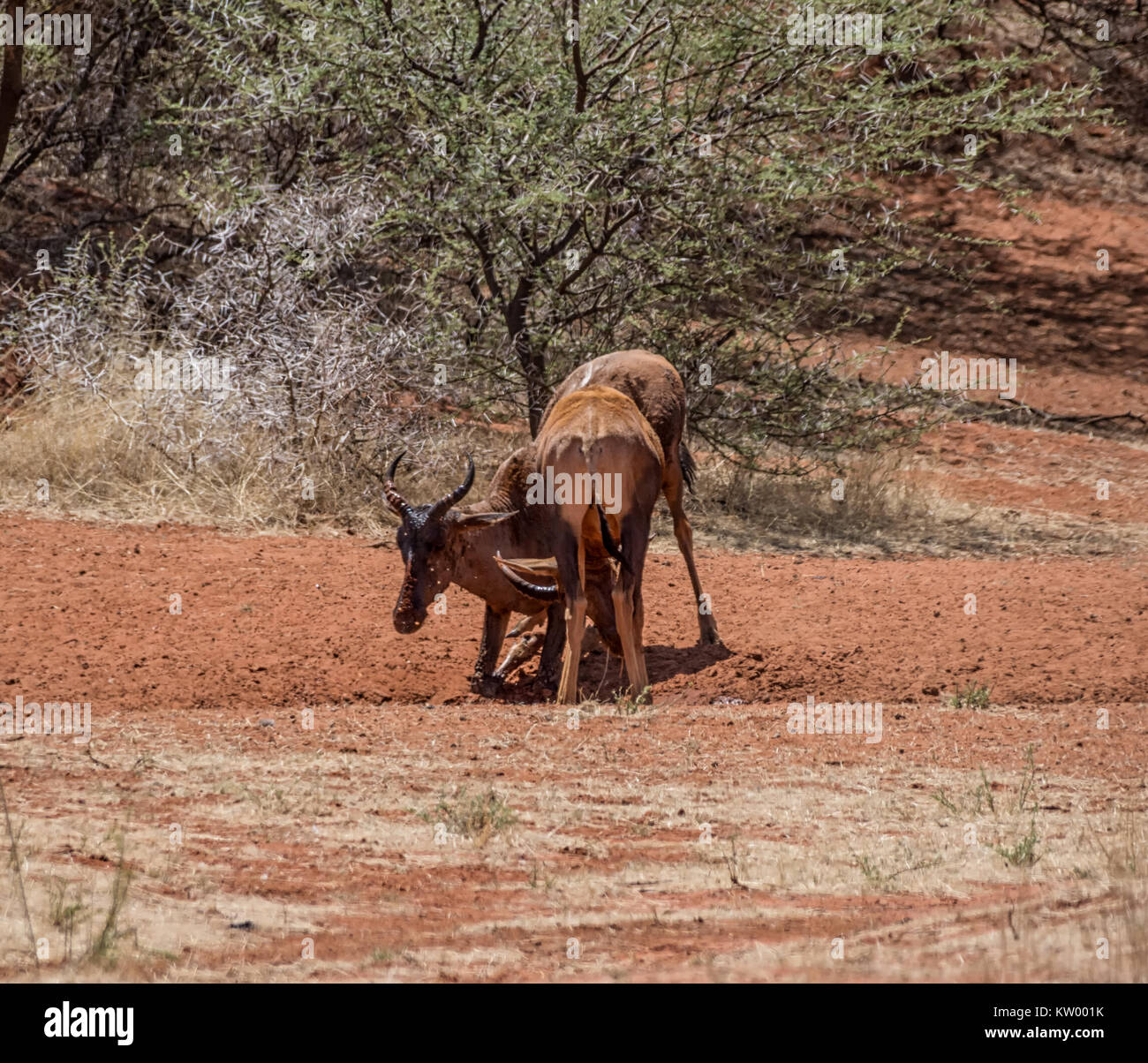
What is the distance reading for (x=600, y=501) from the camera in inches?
310

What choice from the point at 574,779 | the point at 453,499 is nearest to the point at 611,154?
the point at 453,499

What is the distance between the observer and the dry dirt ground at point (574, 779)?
13.9 ft

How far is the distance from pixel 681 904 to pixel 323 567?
18.6ft

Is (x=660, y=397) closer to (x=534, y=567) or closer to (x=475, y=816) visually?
(x=534, y=567)

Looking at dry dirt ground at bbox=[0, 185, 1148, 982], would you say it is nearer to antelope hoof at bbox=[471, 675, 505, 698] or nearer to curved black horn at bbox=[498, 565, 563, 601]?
antelope hoof at bbox=[471, 675, 505, 698]

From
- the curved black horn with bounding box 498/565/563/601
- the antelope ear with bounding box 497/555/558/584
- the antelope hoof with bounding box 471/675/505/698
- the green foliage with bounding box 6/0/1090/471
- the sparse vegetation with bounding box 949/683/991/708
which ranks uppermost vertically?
the green foliage with bounding box 6/0/1090/471

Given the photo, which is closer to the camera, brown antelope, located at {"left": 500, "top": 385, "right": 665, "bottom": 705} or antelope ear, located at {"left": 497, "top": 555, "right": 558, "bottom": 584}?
brown antelope, located at {"left": 500, "top": 385, "right": 665, "bottom": 705}

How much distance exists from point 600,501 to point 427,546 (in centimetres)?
108

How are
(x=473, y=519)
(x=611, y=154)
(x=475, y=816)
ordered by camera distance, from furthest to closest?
(x=611, y=154), (x=473, y=519), (x=475, y=816)

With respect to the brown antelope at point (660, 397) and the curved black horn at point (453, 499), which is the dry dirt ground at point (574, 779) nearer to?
the brown antelope at point (660, 397)

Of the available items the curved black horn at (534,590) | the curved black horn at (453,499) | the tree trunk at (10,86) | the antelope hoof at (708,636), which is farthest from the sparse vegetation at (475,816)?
the tree trunk at (10,86)

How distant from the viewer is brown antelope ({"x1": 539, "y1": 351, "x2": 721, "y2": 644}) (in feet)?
29.9

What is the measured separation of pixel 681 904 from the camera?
4695mm

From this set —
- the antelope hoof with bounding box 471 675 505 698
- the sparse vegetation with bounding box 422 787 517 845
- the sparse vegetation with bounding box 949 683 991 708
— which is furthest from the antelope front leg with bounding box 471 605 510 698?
the sparse vegetation with bounding box 422 787 517 845
